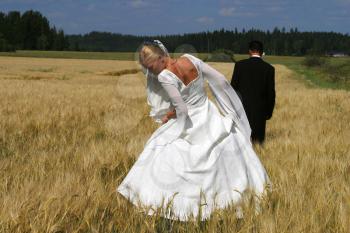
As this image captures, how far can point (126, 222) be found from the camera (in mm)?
2932

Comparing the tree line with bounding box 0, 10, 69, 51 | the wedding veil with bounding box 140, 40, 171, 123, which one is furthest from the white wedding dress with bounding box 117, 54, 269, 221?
the tree line with bounding box 0, 10, 69, 51

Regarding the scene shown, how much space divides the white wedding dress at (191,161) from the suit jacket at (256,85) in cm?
292

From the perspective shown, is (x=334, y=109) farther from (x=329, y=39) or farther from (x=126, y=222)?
(x=329, y=39)

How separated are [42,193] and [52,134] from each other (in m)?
3.81

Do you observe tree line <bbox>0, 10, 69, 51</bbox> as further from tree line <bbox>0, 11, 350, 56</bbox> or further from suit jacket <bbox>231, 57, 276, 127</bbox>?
suit jacket <bbox>231, 57, 276, 127</bbox>

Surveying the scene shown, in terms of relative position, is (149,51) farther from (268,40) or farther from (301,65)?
(268,40)

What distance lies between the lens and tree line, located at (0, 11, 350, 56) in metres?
111

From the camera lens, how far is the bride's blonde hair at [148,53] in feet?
11.5

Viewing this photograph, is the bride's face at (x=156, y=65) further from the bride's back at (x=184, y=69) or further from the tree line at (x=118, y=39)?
the tree line at (x=118, y=39)

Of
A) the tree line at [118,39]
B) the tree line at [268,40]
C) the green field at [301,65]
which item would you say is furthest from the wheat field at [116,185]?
the tree line at [268,40]

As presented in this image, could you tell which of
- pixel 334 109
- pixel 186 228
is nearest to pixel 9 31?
pixel 334 109

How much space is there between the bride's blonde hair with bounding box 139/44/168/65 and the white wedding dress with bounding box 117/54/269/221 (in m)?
0.14

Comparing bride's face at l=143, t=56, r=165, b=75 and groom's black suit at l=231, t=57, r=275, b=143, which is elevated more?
bride's face at l=143, t=56, r=165, b=75

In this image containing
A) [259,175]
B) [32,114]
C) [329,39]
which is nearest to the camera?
[259,175]
